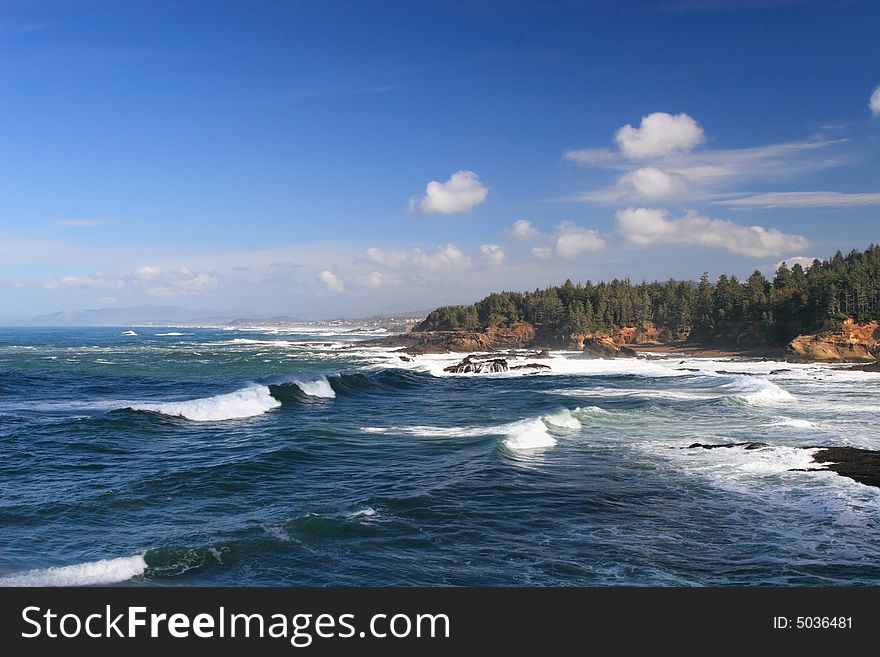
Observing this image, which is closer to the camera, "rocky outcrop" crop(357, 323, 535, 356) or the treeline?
the treeline

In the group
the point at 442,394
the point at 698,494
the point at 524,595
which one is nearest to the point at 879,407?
the point at 698,494

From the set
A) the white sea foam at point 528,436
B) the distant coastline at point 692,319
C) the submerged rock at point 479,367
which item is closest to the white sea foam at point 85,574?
the white sea foam at point 528,436

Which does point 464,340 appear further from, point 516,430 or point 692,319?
point 516,430

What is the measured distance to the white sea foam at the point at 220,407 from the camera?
1342 inches

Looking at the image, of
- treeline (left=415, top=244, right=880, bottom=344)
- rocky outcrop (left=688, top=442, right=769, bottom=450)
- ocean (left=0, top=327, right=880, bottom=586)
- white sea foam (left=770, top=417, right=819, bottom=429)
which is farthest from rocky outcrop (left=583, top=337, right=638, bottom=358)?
rocky outcrop (left=688, top=442, right=769, bottom=450)

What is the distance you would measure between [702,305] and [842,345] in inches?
1482

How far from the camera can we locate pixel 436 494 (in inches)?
725

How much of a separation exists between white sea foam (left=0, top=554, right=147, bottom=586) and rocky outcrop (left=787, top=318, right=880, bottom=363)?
7354 centimetres

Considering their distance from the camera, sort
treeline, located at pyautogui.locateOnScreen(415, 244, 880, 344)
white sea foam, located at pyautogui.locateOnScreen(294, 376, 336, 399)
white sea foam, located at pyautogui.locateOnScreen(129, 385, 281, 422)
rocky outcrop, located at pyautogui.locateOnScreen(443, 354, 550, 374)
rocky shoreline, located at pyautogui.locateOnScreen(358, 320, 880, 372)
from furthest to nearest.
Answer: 1. treeline, located at pyautogui.locateOnScreen(415, 244, 880, 344)
2. rocky shoreline, located at pyautogui.locateOnScreen(358, 320, 880, 372)
3. rocky outcrop, located at pyautogui.locateOnScreen(443, 354, 550, 374)
4. white sea foam, located at pyautogui.locateOnScreen(294, 376, 336, 399)
5. white sea foam, located at pyautogui.locateOnScreen(129, 385, 281, 422)

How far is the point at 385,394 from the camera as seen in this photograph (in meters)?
48.0

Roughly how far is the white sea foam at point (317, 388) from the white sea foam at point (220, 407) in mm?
4198

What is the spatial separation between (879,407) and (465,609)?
35.8m

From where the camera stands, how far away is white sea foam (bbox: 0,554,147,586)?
11938 millimetres

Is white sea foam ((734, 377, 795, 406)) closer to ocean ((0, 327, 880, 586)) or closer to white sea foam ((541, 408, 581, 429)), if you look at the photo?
ocean ((0, 327, 880, 586))
